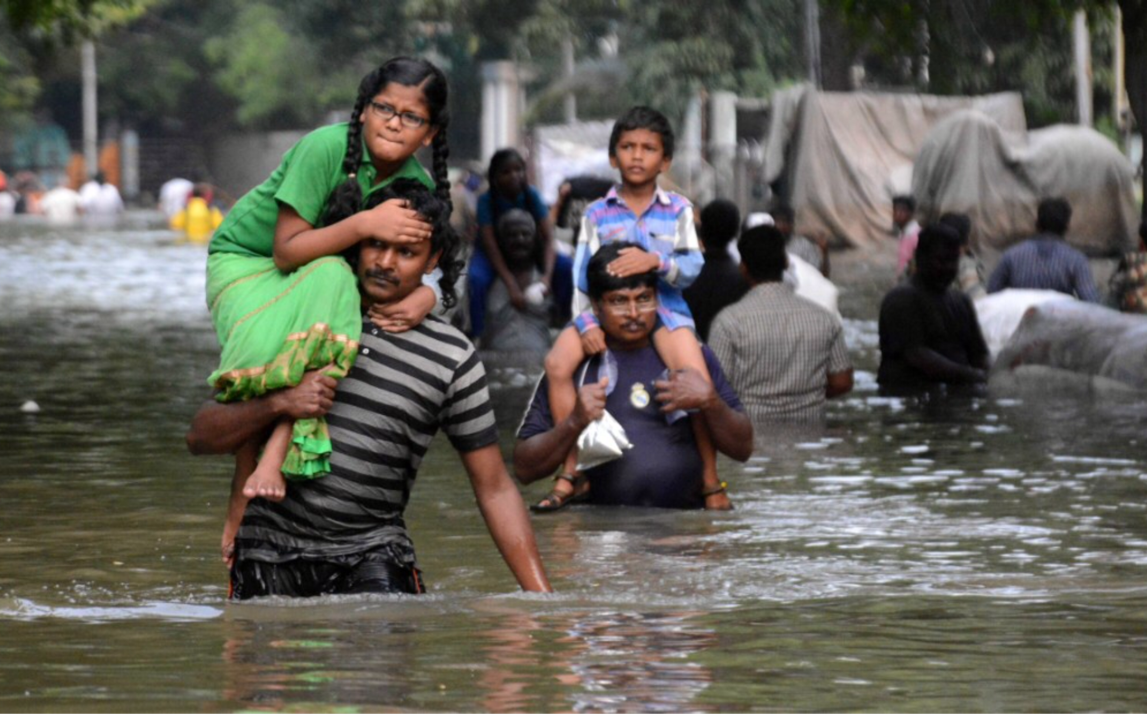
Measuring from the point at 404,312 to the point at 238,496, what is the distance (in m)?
1.02

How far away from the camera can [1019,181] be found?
2647 centimetres

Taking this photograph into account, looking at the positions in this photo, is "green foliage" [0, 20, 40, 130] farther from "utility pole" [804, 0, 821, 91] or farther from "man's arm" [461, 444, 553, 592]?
"man's arm" [461, 444, 553, 592]

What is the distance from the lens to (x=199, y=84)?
8031 centimetres

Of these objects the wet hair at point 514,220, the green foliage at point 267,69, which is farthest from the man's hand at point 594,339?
the green foliage at point 267,69

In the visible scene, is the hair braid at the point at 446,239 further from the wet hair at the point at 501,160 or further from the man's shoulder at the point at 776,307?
the wet hair at the point at 501,160

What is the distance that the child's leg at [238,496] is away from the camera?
622 centimetres

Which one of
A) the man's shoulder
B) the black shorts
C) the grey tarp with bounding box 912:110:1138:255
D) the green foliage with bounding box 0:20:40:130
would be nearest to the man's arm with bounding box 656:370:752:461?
the black shorts

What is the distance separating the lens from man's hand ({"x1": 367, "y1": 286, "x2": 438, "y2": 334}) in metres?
5.78

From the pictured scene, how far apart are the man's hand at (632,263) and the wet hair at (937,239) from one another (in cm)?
543

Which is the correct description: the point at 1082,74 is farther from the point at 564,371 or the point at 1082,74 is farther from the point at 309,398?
the point at 309,398

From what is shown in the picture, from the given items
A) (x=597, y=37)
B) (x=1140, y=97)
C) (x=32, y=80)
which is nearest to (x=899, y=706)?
(x=1140, y=97)

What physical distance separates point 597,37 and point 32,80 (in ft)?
56.3

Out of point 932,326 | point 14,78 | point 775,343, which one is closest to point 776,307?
point 775,343

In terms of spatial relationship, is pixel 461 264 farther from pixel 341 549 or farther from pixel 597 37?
pixel 597 37
